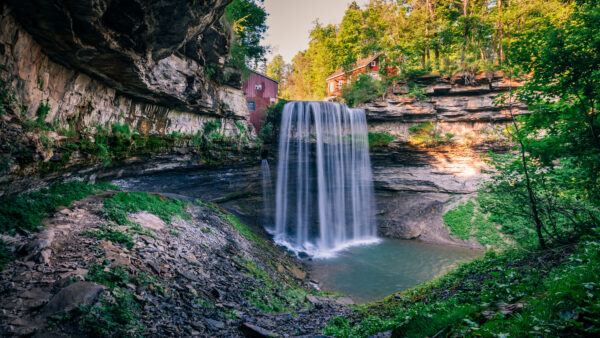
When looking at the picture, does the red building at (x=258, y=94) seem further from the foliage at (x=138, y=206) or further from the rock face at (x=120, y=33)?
the foliage at (x=138, y=206)

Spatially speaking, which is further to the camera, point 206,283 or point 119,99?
point 119,99

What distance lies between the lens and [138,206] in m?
8.02

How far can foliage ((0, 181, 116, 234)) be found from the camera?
466cm

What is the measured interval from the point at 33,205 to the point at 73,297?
369 cm

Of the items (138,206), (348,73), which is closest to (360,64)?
(348,73)

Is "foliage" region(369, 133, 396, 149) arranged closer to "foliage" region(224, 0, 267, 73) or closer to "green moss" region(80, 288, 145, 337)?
"foliage" region(224, 0, 267, 73)

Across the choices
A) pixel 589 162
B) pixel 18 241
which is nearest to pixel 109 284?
pixel 18 241

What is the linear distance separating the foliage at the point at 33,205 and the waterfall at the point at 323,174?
12.3m

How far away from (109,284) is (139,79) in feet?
23.3

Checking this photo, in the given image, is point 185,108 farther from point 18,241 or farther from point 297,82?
point 297,82

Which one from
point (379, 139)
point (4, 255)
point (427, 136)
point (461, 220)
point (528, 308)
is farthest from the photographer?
point (379, 139)

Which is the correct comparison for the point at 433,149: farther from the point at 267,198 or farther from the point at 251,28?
the point at 251,28

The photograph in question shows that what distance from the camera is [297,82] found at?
133 feet

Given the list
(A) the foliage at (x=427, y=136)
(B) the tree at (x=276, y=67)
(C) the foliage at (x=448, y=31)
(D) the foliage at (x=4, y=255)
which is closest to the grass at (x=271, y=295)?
(D) the foliage at (x=4, y=255)
